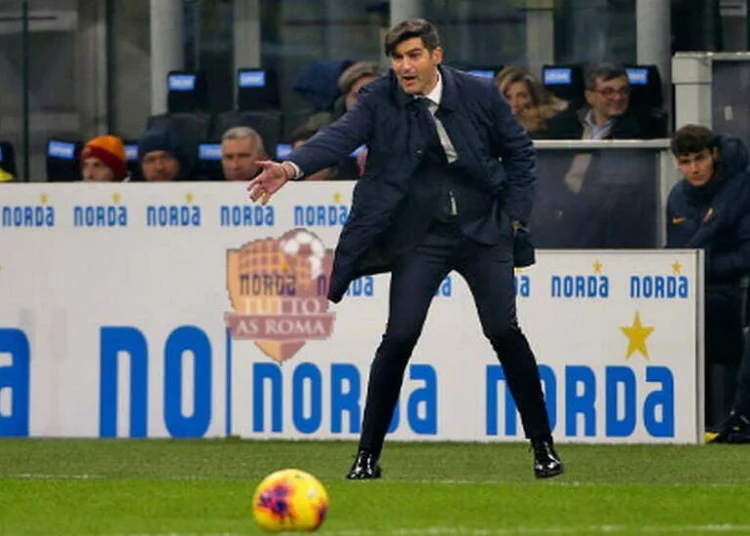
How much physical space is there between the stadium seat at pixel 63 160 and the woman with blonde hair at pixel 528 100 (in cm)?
303

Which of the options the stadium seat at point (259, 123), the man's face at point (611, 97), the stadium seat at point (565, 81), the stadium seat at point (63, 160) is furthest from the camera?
the stadium seat at point (259, 123)

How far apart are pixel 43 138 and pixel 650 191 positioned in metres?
4.99

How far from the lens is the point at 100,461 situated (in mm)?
13406

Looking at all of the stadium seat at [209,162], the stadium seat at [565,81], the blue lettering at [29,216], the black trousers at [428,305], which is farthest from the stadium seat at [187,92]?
the black trousers at [428,305]

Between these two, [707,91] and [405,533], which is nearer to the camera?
[405,533]

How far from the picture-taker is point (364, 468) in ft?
38.4

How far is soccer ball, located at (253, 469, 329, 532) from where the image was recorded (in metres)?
9.22

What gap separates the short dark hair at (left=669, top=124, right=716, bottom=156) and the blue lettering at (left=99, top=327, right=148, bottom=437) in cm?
304

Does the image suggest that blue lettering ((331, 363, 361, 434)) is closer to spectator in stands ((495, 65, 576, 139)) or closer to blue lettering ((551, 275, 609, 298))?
blue lettering ((551, 275, 609, 298))

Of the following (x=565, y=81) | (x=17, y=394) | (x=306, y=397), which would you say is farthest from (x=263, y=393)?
(x=565, y=81)

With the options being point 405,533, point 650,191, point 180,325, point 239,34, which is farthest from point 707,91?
point 405,533

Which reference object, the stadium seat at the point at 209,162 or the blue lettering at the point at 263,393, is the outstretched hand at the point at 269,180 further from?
the stadium seat at the point at 209,162

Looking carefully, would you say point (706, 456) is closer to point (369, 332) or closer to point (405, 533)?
point (369, 332)

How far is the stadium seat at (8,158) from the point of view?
59.1 feet
